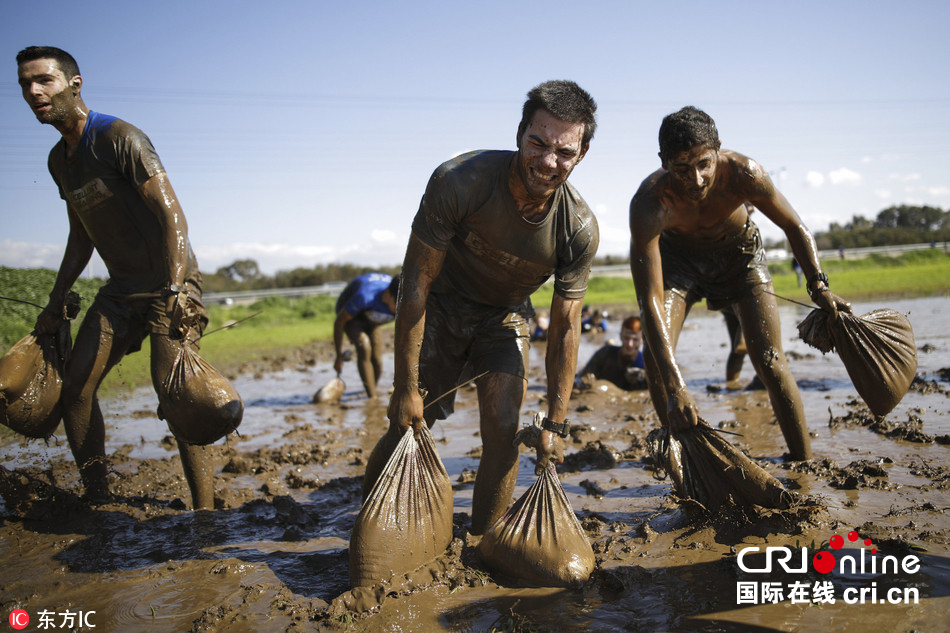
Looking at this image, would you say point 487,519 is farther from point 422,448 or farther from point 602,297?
point 602,297

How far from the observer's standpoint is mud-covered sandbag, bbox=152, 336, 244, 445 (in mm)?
3477

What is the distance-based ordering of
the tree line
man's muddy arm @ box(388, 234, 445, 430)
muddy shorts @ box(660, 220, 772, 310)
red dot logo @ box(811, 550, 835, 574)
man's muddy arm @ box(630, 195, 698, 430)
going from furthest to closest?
1. the tree line
2. muddy shorts @ box(660, 220, 772, 310)
3. man's muddy arm @ box(630, 195, 698, 430)
4. man's muddy arm @ box(388, 234, 445, 430)
5. red dot logo @ box(811, 550, 835, 574)

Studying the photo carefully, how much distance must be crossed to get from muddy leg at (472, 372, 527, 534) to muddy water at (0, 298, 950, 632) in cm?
28

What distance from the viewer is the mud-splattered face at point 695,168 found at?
3490 mm

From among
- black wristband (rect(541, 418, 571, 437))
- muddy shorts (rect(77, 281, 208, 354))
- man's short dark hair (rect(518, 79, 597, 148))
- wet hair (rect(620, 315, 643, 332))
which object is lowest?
black wristband (rect(541, 418, 571, 437))

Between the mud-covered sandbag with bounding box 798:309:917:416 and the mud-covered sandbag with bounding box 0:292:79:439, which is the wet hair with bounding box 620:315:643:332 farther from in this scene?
the mud-covered sandbag with bounding box 0:292:79:439

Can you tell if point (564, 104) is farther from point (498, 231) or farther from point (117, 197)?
point (117, 197)

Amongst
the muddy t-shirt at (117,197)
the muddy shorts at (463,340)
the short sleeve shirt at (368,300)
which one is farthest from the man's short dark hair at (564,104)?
the short sleeve shirt at (368,300)

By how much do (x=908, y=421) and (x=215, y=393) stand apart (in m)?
4.67

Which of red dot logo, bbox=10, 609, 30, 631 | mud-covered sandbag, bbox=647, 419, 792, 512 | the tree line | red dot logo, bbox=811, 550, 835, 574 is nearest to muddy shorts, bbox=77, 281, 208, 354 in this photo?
red dot logo, bbox=10, 609, 30, 631

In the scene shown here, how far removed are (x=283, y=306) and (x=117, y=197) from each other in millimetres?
20496

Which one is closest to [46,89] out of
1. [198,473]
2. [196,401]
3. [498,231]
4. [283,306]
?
[196,401]

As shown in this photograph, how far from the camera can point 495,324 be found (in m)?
3.45

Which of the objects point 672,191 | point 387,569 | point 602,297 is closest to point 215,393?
point 387,569
